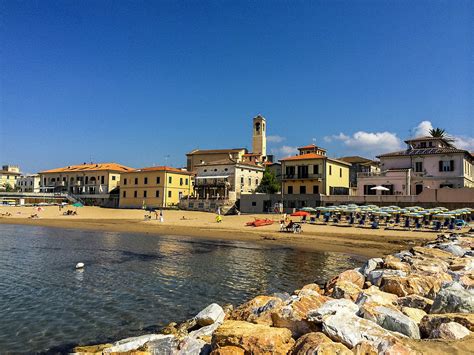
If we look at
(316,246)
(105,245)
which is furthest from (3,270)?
(316,246)

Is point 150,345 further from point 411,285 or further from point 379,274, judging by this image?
point 379,274

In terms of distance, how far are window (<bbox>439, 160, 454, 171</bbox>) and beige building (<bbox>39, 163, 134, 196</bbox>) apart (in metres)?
58.2

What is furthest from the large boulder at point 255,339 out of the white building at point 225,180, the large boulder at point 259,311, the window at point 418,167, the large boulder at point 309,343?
the white building at point 225,180

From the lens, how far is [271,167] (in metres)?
76.8

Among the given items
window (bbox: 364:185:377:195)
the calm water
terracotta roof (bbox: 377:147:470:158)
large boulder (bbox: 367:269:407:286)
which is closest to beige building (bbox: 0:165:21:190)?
the calm water

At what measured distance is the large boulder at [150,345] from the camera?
7.78 meters

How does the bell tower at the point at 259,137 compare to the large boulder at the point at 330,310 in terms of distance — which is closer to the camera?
the large boulder at the point at 330,310

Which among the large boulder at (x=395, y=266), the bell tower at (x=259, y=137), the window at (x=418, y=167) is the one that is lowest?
the large boulder at (x=395, y=266)

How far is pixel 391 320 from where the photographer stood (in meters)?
6.86

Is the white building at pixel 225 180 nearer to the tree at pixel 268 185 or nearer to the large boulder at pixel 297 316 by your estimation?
the tree at pixel 268 185

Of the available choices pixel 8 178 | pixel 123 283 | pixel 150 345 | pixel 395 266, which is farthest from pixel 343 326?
pixel 8 178

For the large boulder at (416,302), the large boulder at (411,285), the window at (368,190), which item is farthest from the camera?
the window at (368,190)

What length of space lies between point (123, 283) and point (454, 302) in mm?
12696

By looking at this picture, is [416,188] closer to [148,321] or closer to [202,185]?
[202,185]
